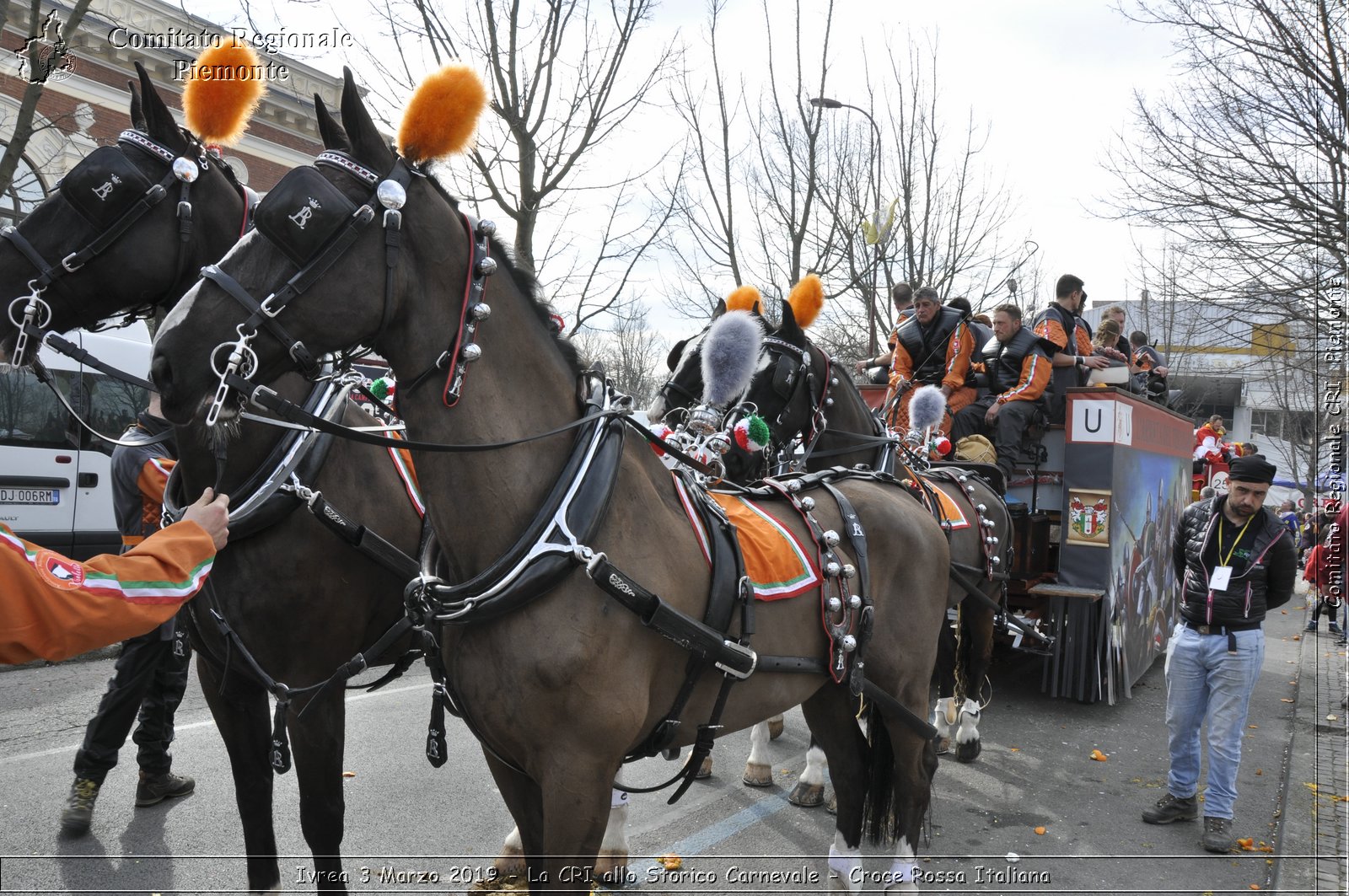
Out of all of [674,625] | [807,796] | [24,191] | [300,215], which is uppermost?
[24,191]

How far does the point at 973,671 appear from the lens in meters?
6.48

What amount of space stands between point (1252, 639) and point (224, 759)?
247 inches

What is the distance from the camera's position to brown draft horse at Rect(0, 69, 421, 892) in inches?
122

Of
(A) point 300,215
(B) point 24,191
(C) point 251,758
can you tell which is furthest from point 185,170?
(B) point 24,191

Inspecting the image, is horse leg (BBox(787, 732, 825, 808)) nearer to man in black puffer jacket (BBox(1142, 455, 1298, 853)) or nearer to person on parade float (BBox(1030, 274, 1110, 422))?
man in black puffer jacket (BBox(1142, 455, 1298, 853))

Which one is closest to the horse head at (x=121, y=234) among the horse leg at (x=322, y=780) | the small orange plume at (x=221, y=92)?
the small orange plume at (x=221, y=92)

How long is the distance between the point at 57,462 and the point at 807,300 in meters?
7.56

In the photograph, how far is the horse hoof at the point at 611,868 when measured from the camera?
4.06 m

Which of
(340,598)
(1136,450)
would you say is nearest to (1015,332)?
(1136,450)

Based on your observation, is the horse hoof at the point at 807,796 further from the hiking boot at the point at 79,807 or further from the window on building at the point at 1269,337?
the window on building at the point at 1269,337

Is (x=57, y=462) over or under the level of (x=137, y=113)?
under

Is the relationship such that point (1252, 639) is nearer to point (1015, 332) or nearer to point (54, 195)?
point (1015, 332)

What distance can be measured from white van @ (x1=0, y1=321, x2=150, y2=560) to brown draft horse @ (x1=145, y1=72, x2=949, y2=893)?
7.37m

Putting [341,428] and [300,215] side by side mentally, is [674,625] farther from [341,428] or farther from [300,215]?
[300,215]
